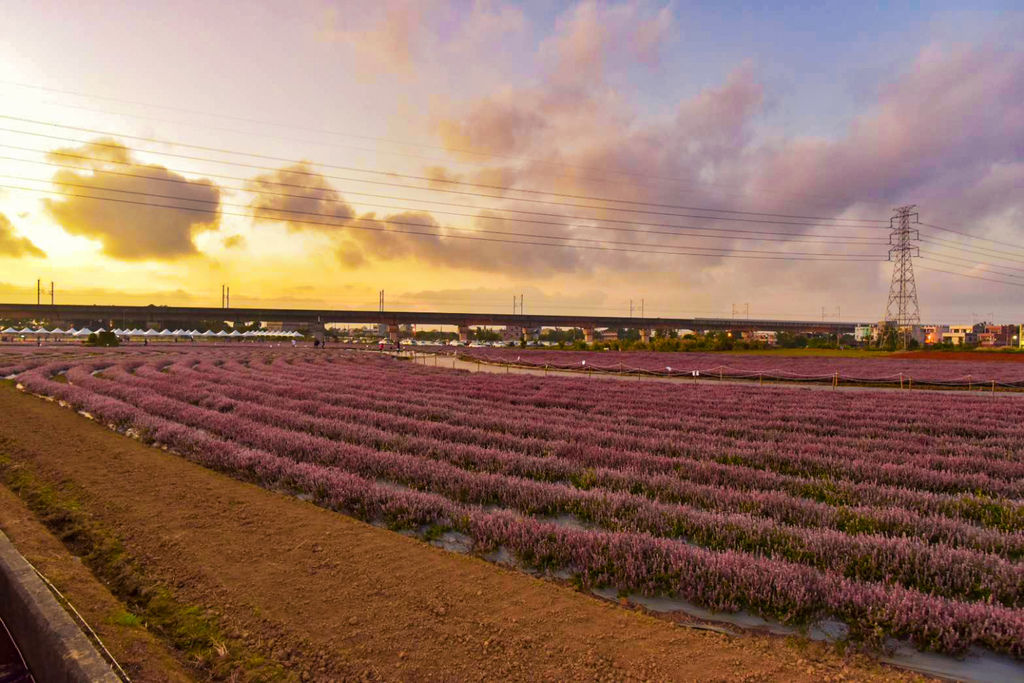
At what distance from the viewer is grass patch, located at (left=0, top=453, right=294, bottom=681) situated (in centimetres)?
360

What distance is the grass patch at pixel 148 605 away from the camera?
3602 mm

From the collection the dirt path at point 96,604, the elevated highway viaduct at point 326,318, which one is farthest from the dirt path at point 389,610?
the elevated highway viaduct at point 326,318

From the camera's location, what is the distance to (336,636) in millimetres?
3895

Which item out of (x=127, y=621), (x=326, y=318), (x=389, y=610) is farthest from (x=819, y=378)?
(x=326, y=318)

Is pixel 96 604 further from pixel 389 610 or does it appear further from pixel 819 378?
pixel 819 378

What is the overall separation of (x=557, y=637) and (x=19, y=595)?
14.1ft

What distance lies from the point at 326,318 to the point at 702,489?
6189 inches

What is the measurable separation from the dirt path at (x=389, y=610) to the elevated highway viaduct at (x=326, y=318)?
133229 mm

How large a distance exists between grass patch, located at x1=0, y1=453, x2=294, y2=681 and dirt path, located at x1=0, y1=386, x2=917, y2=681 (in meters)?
0.11

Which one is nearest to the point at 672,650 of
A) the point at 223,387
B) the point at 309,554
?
the point at 309,554

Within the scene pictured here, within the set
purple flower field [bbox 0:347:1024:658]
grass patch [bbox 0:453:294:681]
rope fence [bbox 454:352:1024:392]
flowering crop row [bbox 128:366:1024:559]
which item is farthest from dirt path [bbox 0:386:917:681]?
rope fence [bbox 454:352:1024:392]

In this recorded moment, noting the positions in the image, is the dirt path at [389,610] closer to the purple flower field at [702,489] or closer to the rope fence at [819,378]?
the purple flower field at [702,489]

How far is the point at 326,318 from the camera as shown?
153 metres

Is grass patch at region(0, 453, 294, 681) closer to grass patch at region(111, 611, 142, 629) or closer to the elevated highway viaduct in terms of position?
grass patch at region(111, 611, 142, 629)
